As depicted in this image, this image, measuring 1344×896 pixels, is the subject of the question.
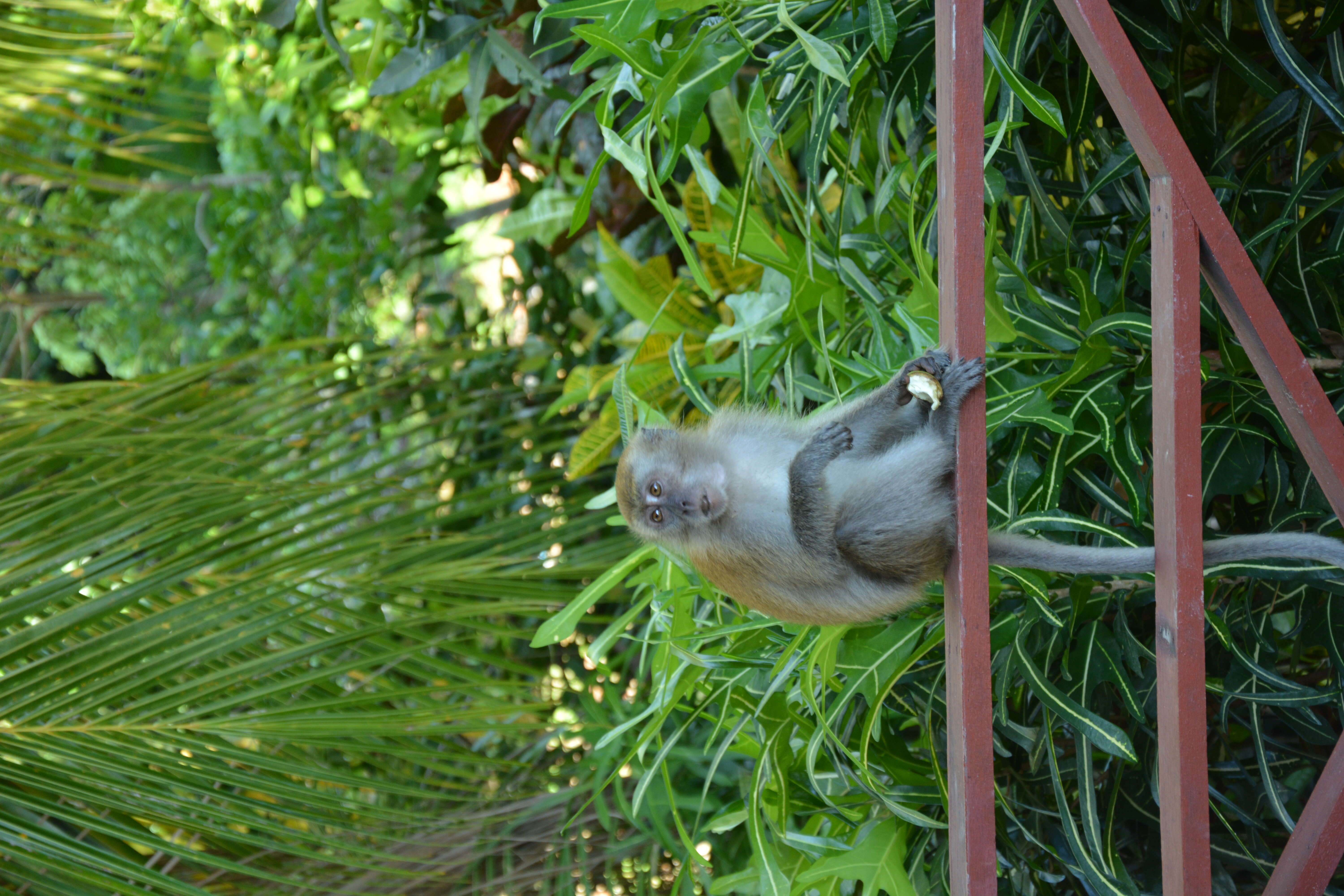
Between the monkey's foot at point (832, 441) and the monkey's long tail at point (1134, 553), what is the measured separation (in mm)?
191

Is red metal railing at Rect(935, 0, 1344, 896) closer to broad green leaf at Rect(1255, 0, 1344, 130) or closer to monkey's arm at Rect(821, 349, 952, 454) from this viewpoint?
monkey's arm at Rect(821, 349, 952, 454)

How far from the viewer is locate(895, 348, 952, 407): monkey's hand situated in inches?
33.7

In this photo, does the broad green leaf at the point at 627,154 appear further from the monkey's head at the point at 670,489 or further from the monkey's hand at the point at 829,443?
the monkey's head at the point at 670,489

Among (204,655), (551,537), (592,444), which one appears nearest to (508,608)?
(551,537)

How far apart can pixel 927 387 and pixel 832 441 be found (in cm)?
18

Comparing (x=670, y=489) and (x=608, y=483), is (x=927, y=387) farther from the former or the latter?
(x=608, y=483)

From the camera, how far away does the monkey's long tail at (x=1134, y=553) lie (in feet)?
2.90

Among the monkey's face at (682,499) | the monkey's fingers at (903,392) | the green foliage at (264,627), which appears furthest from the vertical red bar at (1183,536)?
the green foliage at (264,627)

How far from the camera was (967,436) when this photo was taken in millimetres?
833

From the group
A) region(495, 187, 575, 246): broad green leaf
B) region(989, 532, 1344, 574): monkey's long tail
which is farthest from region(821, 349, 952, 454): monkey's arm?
region(495, 187, 575, 246): broad green leaf

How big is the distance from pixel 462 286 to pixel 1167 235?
2861mm

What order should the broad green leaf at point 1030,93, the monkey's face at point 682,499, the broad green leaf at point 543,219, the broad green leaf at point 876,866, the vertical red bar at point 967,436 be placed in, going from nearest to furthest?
the vertical red bar at point 967,436 → the broad green leaf at point 1030,93 → the broad green leaf at point 876,866 → the monkey's face at point 682,499 → the broad green leaf at point 543,219

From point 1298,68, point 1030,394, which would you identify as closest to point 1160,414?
point 1030,394

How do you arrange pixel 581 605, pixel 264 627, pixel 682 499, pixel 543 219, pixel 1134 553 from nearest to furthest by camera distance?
pixel 1134 553 < pixel 682 499 < pixel 581 605 < pixel 264 627 < pixel 543 219
